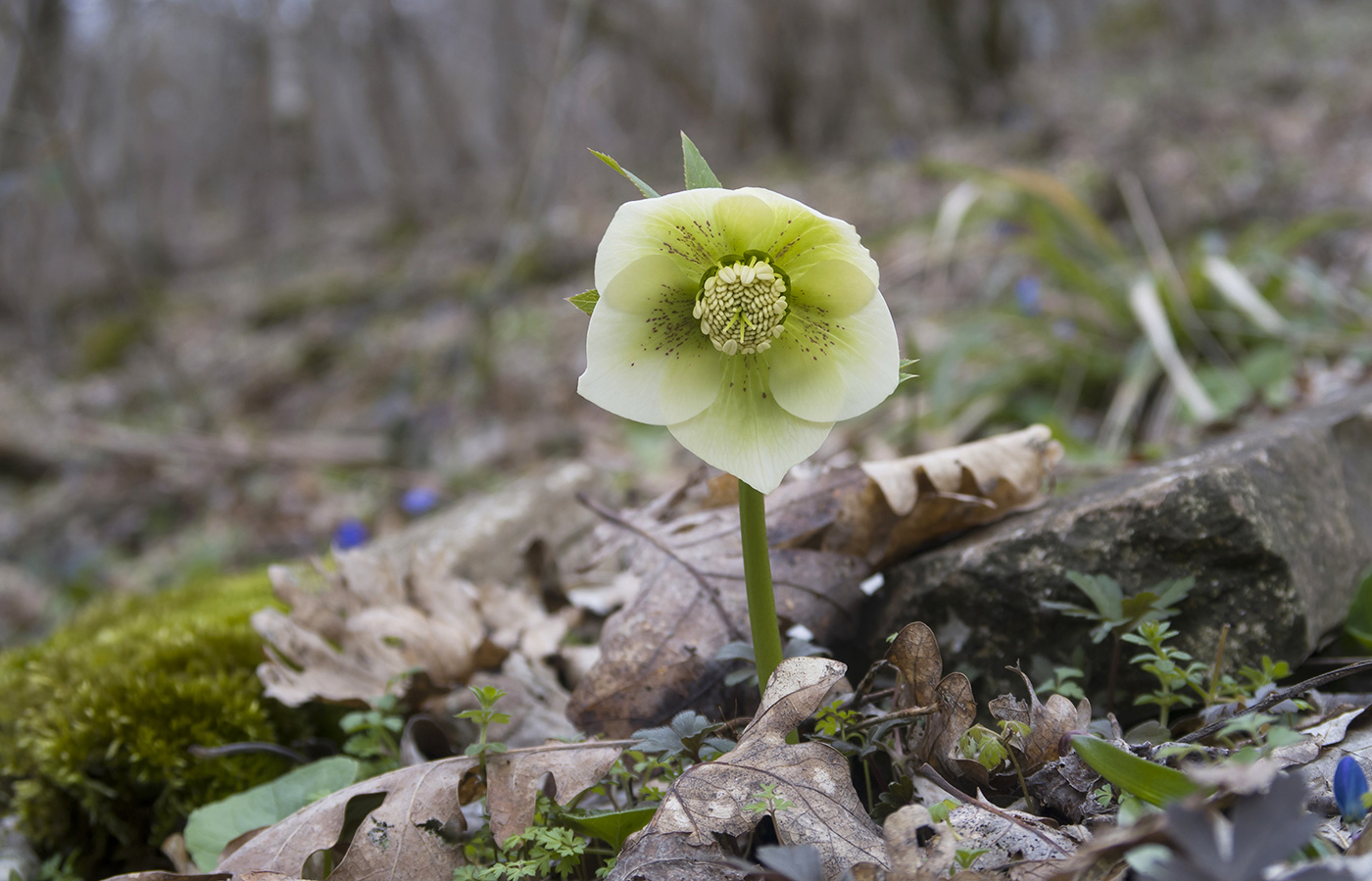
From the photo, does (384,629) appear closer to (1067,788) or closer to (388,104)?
(1067,788)

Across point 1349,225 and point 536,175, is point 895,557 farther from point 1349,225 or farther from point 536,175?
point 536,175

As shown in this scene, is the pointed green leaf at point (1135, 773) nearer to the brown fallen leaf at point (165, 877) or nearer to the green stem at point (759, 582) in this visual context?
the green stem at point (759, 582)

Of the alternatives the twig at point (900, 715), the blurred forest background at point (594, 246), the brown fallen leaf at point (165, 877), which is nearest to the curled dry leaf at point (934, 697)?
the twig at point (900, 715)

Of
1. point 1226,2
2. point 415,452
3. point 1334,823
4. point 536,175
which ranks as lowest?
point 415,452

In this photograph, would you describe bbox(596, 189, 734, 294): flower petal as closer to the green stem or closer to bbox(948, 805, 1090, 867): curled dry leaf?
the green stem

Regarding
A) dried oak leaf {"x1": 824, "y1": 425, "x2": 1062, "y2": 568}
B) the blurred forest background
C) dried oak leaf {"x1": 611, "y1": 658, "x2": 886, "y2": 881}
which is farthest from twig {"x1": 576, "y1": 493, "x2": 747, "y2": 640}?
the blurred forest background

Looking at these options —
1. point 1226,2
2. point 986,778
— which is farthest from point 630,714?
point 1226,2

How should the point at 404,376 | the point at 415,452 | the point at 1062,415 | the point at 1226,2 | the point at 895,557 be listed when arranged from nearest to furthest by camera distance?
the point at 895,557 → the point at 1062,415 → the point at 415,452 → the point at 404,376 → the point at 1226,2
